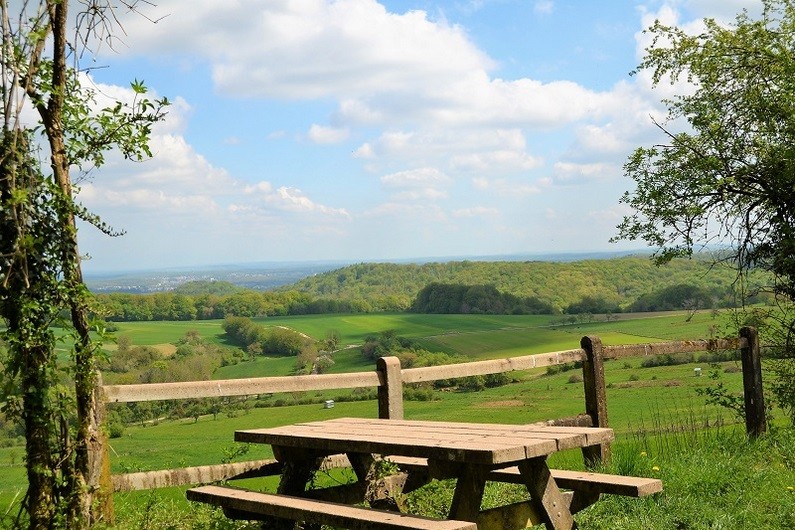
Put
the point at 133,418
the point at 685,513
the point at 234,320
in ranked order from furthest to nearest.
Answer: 1. the point at 234,320
2. the point at 133,418
3. the point at 685,513

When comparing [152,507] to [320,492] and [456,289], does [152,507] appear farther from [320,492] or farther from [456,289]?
[456,289]

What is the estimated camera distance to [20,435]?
528 cm

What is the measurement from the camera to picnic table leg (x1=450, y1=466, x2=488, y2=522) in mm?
4004

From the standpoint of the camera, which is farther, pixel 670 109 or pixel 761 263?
pixel 670 109

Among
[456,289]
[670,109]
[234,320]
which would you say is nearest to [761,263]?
[670,109]

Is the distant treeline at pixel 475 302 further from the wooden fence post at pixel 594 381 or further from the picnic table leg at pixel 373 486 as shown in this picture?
the picnic table leg at pixel 373 486

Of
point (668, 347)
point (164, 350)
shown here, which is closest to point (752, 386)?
point (668, 347)

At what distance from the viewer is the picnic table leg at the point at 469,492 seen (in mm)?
4004

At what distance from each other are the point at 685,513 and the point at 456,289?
49.4m

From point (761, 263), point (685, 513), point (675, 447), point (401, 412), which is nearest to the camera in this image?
point (685, 513)

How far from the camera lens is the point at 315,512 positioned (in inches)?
161

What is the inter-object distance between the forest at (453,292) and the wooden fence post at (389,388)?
86.5 ft

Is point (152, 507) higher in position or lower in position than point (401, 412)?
lower

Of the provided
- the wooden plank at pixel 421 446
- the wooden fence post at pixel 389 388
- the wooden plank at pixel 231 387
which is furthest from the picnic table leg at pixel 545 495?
the wooden fence post at pixel 389 388
